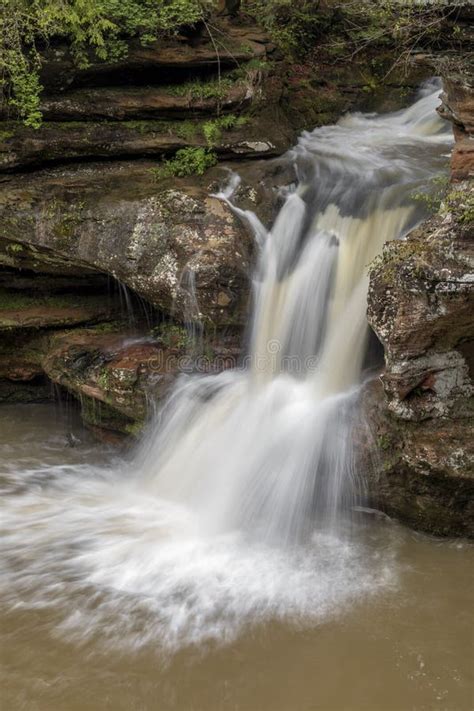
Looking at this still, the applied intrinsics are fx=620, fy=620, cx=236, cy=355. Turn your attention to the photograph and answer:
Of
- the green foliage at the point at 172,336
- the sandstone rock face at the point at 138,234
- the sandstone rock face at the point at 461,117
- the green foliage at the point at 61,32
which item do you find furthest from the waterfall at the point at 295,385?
the green foliage at the point at 61,32

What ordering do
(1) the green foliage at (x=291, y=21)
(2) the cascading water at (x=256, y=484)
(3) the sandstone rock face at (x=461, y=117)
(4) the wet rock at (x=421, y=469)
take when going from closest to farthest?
(2) the cascading water at (x=256, y=484) < (4) the wet rock at (x=421, y=469) < (3) the sandstone rock face at (x=461, y=117) < (1) the green foliage at (x=291, y=21)

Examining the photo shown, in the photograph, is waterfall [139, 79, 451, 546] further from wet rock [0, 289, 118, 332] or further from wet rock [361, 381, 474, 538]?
wet rock [0, 289, 118, 332]

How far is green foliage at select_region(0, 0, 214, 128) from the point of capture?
23.5ft

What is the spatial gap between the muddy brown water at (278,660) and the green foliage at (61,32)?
215 inches

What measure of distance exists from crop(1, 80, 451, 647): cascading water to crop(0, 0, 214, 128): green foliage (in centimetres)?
239

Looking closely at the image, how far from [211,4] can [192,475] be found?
6.54 metres

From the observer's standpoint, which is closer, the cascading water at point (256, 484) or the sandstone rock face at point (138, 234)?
the cascading water at point (256, 484)

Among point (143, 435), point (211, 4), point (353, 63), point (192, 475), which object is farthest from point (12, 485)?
point (353, 63)

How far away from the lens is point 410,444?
5375 millimetres

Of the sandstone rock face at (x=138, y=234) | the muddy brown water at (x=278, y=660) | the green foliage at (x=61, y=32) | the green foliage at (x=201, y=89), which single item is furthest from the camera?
the green foliage at (x=201, y=89)

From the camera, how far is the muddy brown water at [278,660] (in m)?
3.85

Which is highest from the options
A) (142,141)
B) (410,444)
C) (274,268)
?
(142,141)

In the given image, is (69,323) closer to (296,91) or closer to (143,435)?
(143,435)

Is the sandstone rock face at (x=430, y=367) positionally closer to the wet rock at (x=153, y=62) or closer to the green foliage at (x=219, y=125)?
the green foliage at (x=219, y=125)
